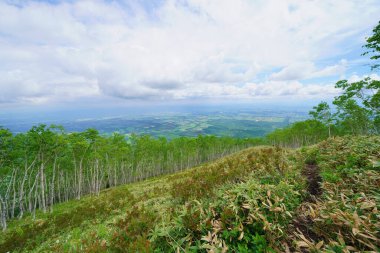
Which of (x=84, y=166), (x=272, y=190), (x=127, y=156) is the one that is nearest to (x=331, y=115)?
(x=272, y=190)

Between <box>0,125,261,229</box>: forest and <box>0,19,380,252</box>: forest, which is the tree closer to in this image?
<box>0,19,380,252</box>: forest

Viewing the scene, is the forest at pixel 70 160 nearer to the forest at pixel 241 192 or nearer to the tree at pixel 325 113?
the forest at pixel 241 192

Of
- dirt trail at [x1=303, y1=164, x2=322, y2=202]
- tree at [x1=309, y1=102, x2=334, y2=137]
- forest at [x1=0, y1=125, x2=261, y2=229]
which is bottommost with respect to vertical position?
forest at [x1=0, y1=125, x2=261, y2=229]

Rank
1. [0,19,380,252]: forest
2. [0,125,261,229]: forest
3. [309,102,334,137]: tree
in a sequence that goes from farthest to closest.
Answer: [309,102,334,137]: tree, [0,125,261,229]: forest, [0,19,380,252]: forest

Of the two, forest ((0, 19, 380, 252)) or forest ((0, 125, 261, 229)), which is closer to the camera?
forest ((0, 19, 380, 252))

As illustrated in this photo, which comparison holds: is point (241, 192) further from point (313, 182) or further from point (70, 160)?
point (70, 160)

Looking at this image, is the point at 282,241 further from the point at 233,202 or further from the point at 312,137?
the point at 312,137

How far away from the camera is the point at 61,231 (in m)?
10.9

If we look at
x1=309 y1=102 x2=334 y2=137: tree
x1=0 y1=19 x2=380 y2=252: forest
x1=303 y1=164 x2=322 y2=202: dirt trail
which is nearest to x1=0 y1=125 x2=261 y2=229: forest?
x1=0 y1=19 x2=380 y2=252: forest

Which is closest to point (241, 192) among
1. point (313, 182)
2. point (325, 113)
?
point (313, 182)

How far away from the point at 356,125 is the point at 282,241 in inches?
2017

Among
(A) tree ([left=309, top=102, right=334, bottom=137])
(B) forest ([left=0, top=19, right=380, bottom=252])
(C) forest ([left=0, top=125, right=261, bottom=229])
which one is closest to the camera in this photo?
(B) forest ([left=0, top=19, right=380, bottom=252])

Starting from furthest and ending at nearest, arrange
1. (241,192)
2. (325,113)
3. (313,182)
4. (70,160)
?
(325,113), (70,160), (313,182), (241,192)

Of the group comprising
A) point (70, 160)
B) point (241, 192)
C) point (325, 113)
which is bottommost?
point (70, 160)
